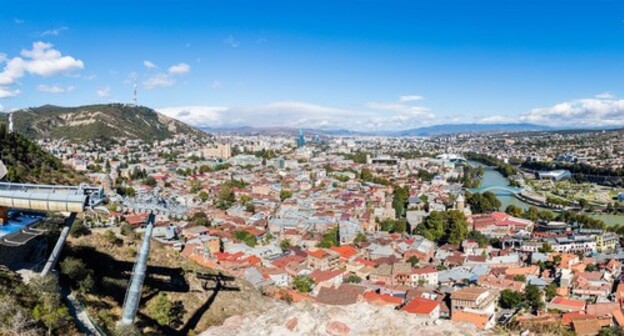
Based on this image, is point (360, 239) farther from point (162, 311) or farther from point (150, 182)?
point (150, 182)

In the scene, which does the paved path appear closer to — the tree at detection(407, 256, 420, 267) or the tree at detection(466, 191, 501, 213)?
the tree at detection(407, 256, 420, 267)

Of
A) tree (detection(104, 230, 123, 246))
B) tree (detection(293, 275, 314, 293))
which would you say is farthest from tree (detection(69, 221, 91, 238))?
tree (detection(293, 275, 314, 293))

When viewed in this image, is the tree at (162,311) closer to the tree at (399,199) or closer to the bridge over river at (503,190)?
the tree at (399,199)

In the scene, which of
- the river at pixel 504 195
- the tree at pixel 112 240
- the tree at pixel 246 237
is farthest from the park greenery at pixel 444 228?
the tree at pixel 112 240

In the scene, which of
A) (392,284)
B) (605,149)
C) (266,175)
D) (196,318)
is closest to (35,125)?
(266,175)

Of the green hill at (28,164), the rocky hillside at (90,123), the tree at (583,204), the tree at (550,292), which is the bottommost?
the tree at (583,204)

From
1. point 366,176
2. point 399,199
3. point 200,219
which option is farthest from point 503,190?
point 200,219
